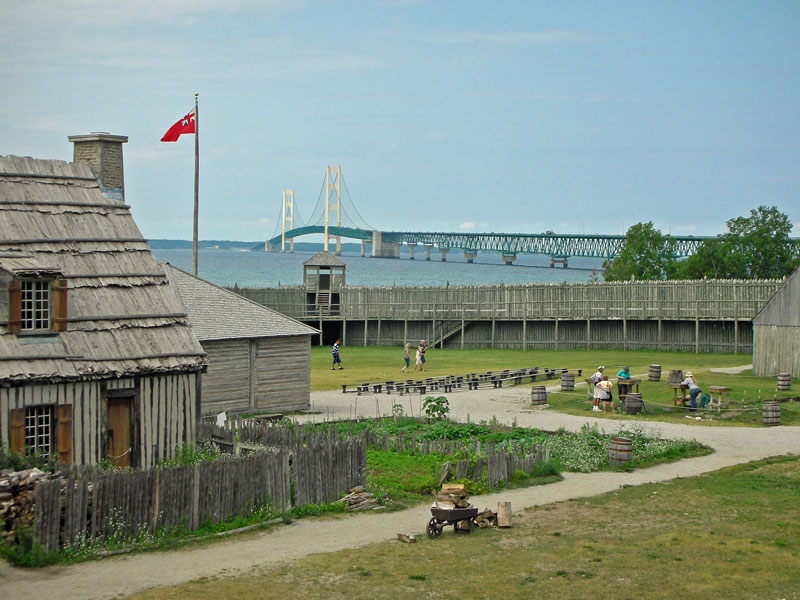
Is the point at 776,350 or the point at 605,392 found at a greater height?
the point at 776,350

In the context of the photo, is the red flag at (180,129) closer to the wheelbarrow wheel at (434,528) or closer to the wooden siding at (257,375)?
the wooden siding at (257,375)

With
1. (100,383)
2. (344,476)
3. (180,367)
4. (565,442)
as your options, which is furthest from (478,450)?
(100,383)

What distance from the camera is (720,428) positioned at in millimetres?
28328

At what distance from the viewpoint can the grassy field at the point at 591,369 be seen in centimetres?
3048

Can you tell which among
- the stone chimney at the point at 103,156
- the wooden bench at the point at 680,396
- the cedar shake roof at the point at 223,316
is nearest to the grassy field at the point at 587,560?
the wooden bench at the point at 680,396

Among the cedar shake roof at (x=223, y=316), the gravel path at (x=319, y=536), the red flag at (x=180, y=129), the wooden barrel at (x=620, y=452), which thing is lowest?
the gravel path at (x=319, y=536)

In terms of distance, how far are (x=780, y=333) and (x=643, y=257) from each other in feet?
115

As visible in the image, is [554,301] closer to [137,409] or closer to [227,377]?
[227,377]

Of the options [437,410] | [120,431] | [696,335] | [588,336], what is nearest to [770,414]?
[437,410]

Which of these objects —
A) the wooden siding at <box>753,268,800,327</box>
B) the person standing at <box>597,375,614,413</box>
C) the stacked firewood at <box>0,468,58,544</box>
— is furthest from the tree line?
the stacked firewood at <box>0,468,58,544</box>

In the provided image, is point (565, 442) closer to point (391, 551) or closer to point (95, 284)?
point (391, 551)

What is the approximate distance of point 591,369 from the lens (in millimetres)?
43625

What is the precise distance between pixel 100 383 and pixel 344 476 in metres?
5.25

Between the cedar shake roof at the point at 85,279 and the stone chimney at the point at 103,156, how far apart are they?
41.7 inches
